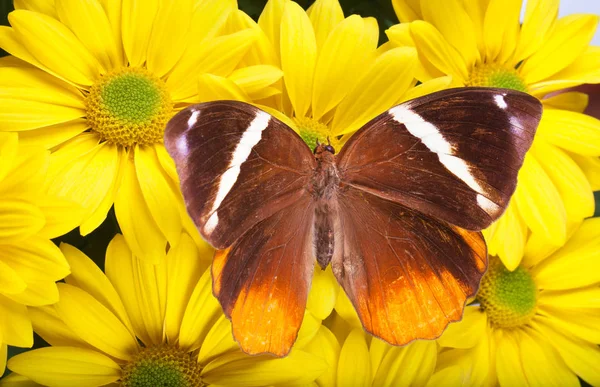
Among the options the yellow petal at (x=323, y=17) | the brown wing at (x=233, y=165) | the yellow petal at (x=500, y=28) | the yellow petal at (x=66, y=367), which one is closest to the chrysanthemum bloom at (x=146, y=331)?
the yellow petal at (x=66, y=367)

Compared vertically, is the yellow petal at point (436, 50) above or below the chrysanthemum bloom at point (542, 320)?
above

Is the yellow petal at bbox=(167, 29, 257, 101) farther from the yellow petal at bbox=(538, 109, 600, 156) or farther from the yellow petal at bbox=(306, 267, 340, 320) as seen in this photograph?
the yellow petal at bbox=(538, 109, 600, 156)

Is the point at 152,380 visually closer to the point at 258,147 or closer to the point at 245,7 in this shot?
the point at 258,147

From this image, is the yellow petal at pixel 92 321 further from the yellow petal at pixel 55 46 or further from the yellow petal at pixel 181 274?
the yellow petal at pixel 55 46

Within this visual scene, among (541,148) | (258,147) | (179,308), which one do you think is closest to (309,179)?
(258,147)

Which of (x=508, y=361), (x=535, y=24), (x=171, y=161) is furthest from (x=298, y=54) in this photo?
(x=508, y=361)

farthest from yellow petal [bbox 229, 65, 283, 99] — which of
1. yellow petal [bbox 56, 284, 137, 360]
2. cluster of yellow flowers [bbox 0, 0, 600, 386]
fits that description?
yellow petal [bbox 56, 284, 137, 360]

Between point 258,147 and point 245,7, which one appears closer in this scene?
point 258,147

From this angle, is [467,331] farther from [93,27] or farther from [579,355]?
[93,27]
